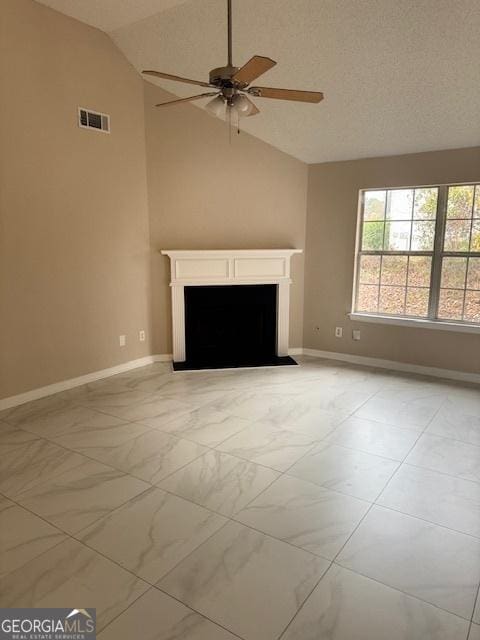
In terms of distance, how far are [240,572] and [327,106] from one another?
153 inches

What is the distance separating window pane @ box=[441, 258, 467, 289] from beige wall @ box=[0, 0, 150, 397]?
333cm

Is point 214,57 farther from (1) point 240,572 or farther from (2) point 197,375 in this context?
(1) point 240,572

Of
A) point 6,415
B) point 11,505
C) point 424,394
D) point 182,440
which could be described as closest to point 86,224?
point 6,415

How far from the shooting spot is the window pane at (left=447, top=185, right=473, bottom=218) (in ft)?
14.8

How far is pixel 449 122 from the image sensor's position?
12.9 feet

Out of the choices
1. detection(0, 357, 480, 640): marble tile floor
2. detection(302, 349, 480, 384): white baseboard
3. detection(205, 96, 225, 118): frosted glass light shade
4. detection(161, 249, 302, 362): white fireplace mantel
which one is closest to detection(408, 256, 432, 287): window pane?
detection(302, 349, 480, 384): white baseboard

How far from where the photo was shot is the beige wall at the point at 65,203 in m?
3.70

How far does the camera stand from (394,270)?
5016 millimetres

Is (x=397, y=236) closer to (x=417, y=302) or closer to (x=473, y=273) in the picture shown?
(x=417, y=302)

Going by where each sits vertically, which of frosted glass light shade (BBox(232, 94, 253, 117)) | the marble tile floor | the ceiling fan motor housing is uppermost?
the ceiling fan motor housing

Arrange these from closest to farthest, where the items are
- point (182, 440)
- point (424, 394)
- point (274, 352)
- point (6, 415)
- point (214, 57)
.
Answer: point (182, 440), point (6, 415), point (214, 57), point (424, 394), point (274, 352)

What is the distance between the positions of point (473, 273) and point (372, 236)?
3.80 feet

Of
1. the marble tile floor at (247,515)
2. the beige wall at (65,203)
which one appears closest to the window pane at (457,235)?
the marble tile floor at (247,515)

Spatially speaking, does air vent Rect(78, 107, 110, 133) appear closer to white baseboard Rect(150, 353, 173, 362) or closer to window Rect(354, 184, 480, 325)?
white baseboard Rect(150, 353, 173, 362)
